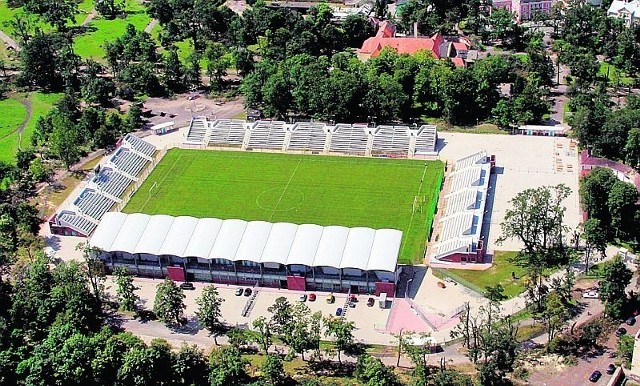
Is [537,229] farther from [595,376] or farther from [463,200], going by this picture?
[595,376]

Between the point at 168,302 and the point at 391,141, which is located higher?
the point at 391,141

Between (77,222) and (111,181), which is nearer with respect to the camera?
(77,222)

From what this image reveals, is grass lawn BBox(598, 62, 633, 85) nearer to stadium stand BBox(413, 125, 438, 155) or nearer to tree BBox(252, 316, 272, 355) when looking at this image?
stadium stand BBox(413, 125, 438, 155)

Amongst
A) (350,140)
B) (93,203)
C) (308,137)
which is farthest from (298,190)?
(93,203)

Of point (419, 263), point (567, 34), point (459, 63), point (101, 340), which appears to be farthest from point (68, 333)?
point (567, 34)

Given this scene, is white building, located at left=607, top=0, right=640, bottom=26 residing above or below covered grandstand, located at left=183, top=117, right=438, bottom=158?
above

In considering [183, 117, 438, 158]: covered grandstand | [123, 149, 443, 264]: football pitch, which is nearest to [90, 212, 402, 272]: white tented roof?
[123, 149, 443, 264]: football pitch
